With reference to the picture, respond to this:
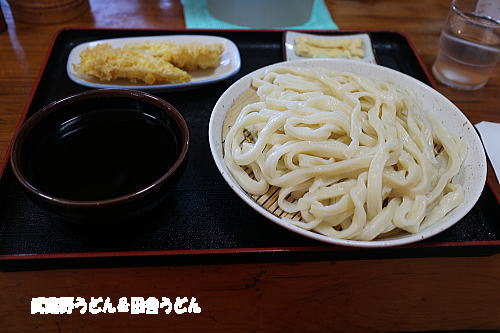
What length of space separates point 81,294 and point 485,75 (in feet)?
6.69

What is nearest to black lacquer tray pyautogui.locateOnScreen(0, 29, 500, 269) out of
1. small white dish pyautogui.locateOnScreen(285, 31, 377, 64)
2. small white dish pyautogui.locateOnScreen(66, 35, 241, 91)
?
small white dish pyautogui.locateOnScreen(66, 35, 241, 91)

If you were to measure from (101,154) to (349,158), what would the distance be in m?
A: 0.80

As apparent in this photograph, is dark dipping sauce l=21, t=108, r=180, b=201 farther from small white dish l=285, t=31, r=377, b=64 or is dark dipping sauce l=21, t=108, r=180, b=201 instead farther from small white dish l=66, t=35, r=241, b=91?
small white dish l=285, t=31, r=377, b=64

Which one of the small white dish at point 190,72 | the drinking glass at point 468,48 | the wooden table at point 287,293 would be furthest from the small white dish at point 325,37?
the wooden table at point 287,293

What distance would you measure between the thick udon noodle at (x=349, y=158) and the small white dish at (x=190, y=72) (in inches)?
14.9

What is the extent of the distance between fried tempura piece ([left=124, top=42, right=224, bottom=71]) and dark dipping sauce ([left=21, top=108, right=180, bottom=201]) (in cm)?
58

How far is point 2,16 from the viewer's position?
2199 millimetres

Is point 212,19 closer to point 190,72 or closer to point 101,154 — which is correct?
point 190,72

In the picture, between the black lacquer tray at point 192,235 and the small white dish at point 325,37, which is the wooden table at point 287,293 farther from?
the small white dish at point 325,37

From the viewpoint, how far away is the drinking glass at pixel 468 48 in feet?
6.41

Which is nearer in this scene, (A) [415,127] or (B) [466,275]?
(B) [466,275]

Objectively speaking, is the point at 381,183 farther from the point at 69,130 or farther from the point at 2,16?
the point at 2,16

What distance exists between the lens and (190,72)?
1.94 metres

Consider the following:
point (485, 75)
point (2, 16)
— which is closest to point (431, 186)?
point (485, 75)
